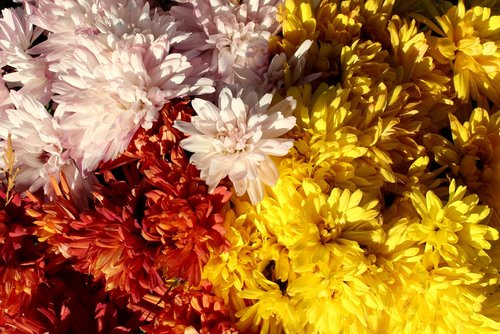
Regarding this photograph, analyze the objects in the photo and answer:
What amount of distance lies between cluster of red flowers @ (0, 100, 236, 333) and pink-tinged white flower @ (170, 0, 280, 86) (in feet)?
0.27

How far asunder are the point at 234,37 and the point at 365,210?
282 millimetres

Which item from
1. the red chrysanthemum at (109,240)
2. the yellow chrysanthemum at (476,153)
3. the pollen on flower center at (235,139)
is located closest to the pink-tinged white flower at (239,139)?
the pollen on flower center at (235,139)

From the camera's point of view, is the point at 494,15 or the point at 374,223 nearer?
the point at 374,223

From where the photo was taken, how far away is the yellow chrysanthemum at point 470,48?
2.72ft

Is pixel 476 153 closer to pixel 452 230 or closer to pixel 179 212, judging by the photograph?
pixel 452 230

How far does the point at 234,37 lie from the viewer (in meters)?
0.79

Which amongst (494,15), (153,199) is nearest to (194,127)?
(153,199)

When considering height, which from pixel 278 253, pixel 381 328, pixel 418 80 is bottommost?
pixel 381 328

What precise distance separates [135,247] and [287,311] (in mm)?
187

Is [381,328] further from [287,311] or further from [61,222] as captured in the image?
[61,222]

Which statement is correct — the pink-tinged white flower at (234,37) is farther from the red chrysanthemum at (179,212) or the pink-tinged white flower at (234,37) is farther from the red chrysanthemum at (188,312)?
the red chrysanthemum at (188,312)

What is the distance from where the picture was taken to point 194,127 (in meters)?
0.69

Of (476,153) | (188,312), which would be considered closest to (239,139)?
(188,312)

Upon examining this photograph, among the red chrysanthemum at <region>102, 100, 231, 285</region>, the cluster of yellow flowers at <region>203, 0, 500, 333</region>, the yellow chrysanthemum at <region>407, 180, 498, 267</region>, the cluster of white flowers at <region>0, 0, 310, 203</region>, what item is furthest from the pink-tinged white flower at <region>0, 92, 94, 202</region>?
the yellow chrysanthemum at <region>407, 180, 498, 267</region>
